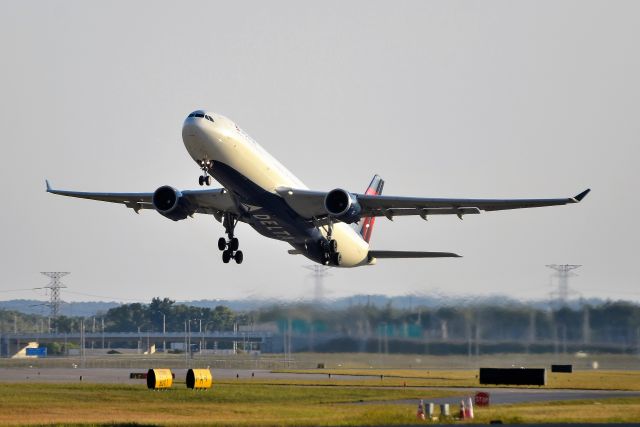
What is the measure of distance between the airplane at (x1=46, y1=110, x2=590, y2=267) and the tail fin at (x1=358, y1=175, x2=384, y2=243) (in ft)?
21.8

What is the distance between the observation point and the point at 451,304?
2921 inches

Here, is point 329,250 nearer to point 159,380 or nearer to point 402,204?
point 402,204

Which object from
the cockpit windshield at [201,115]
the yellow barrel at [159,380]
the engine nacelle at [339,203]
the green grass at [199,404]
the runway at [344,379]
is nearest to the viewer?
the green grass at [199,404]

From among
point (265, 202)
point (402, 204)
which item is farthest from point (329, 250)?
point (265, 202)

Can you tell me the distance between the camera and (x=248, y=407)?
184 feet

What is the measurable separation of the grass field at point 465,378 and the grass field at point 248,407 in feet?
22.2

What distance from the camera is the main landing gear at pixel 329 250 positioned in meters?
61.3

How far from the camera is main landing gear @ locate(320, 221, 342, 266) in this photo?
2414 inches

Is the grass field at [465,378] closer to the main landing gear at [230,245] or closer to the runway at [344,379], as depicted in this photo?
the runway at [344,379]

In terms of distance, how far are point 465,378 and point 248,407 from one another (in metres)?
27.3

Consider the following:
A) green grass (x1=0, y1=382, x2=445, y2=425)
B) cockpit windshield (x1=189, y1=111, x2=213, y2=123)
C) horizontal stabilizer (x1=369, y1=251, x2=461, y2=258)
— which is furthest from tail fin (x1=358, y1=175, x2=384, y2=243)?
→ cockpit windshield (x1=189, y1=111, x2=213, y2=123)

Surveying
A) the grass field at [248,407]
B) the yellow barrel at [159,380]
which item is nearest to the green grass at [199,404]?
the grass field at [248,407]

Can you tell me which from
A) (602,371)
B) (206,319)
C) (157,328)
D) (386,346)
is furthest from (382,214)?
(157,328)

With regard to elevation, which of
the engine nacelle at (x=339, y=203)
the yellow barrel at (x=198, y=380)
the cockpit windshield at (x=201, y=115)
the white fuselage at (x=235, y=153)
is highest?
the cockpit windshield at (x=201, y=115)
